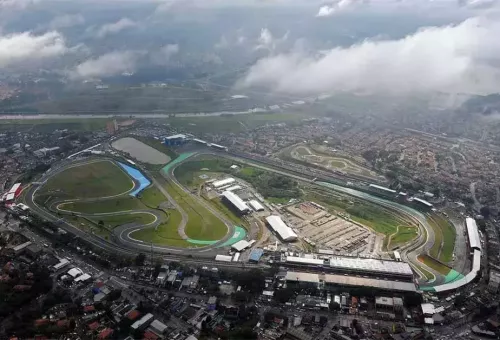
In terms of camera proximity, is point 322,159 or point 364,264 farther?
point 322,159

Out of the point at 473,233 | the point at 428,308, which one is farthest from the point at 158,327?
the point at 473,233

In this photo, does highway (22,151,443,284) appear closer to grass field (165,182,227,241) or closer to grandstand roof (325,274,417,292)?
grass field (165,182,227,241)

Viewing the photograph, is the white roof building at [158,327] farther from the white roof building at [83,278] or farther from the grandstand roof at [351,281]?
the grandstand roof at [351,281]

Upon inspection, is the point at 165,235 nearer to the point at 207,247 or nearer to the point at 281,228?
the point at 207,247

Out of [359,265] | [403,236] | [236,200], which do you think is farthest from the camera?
[236,200]

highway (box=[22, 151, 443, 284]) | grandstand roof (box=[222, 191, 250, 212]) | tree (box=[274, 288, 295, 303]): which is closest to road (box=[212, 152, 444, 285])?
highway (box=[22, 151, 443, 284])

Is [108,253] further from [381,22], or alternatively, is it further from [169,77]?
[381,22]

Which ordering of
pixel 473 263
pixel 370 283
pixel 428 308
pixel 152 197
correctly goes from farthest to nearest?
pixel 152 197
pixel 473 263
pixel 370 283
pixel 428 308

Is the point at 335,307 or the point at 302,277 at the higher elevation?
the point at 302,277

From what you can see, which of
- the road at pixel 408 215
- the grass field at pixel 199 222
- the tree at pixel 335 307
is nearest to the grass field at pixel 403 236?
the road at pixel 408 215
